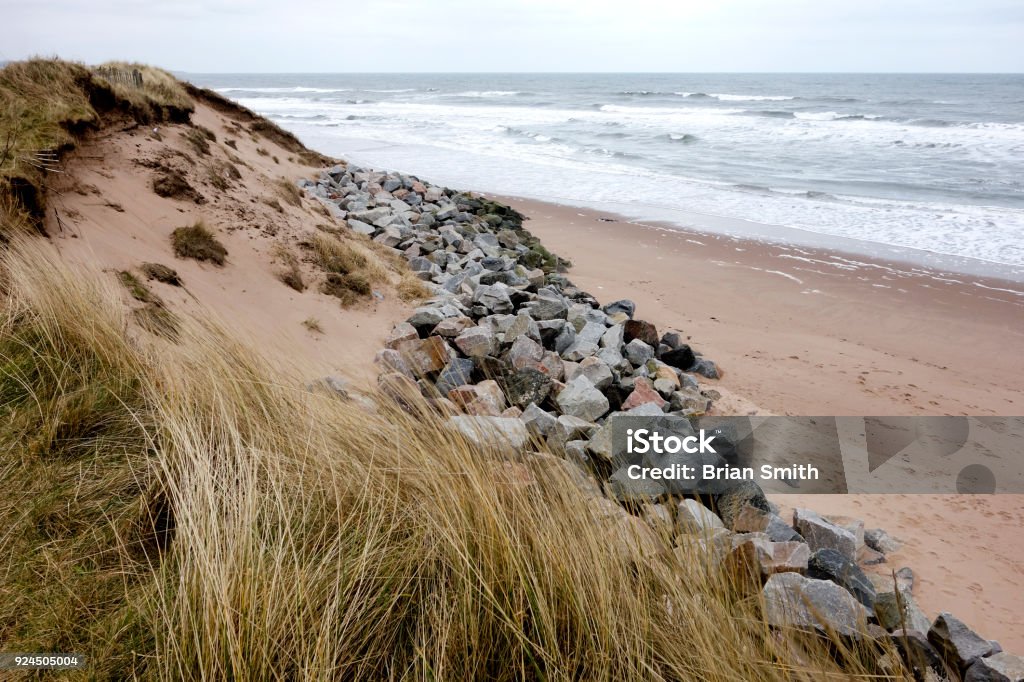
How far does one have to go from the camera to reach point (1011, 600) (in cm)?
323

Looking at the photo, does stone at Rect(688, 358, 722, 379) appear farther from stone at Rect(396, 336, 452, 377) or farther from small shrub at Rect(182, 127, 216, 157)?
small shrub at Rect(182, 127, 216, 157)

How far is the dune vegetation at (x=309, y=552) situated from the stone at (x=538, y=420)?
1.10 meters

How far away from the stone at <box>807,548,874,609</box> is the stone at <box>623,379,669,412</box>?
5.74 feet

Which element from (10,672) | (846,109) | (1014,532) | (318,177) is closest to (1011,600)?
(1014,532)

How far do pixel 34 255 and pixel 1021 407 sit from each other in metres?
7.75

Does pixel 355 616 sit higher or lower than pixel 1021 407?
higher

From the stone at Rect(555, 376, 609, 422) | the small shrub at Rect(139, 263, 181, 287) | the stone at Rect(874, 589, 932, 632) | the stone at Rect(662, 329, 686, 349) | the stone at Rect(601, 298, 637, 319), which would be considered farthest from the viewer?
the stone at Rect(601, 298, 637, 319)

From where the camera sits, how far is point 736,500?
3.39 metres

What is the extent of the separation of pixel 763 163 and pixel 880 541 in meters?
19.0

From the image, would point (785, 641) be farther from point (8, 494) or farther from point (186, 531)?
point (8, 494)

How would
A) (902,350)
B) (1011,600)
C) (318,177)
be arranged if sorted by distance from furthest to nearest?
(318,177) < (902,350) < (1011,600)

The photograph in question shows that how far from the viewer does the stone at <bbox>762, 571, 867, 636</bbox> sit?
87.4 inches

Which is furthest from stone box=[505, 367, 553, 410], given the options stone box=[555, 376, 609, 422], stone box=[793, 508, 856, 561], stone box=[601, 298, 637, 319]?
stone box=[601, 298, 637, 319]

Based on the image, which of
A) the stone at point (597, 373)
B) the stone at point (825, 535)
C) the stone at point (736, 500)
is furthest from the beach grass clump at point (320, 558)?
the stone at point (597, 373)
